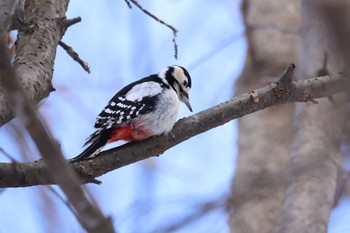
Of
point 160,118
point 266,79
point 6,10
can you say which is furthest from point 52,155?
point 266,79

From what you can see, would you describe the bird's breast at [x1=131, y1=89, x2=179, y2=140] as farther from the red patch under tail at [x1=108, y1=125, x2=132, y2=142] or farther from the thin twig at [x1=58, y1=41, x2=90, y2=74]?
the thin twig at [x1=58, y1=41, x2=90, y2=74]

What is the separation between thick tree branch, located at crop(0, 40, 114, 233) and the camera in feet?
3.38

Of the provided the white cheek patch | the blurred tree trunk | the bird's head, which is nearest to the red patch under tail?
the white cheek patch

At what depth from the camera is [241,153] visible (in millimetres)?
5648

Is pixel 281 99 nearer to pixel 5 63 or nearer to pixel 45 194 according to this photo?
pixel 45 194

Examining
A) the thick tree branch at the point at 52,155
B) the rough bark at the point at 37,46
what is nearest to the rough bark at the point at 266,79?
the rough bark at the point at 37,46

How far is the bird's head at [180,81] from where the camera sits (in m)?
4.09

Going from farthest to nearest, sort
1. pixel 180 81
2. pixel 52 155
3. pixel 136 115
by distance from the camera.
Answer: pixel 180 81 → pixel 136 115 → pixel 52 155

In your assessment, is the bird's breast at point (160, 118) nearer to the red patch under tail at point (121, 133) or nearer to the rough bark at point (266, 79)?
the red patch under tail at point (121, 133)

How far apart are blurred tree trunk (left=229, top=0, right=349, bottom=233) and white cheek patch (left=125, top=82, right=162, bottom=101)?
66cm

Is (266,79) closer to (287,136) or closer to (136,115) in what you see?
(287,136)

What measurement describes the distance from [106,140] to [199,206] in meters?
1.64

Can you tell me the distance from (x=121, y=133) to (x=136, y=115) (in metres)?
0.17

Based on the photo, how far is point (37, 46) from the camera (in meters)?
2.96
